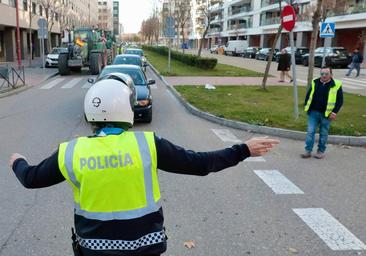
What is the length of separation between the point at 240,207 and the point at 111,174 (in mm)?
3335

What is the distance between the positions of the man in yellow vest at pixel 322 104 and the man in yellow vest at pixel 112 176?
226 inches

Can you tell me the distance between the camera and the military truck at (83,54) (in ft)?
76.2

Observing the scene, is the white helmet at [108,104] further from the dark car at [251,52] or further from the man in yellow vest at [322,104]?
the dark car at [251,52]

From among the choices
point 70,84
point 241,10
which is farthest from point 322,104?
point 241,10

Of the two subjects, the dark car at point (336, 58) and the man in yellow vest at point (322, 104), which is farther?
the dark car at point (336, 58)

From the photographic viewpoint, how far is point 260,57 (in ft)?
160

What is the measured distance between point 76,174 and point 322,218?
3579 mm

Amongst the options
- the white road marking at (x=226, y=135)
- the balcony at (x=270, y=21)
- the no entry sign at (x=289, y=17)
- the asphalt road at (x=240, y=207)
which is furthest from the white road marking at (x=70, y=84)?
the balcony at (x=270, y=21)

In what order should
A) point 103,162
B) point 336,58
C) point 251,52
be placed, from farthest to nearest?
point 251,52
point 336,58
point 103,162

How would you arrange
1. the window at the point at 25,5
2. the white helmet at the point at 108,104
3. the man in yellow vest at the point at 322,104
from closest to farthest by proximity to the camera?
1. the white helmet at the point at 108,104
2. the man in yellow vest at the point at 322,104
3. the window at the point at 25,5

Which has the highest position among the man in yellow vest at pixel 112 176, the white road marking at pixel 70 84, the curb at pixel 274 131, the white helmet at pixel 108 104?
the white helmet at pixel 108 104

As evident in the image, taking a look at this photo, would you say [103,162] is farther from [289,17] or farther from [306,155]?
[289,17]

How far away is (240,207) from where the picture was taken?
16.0 ft

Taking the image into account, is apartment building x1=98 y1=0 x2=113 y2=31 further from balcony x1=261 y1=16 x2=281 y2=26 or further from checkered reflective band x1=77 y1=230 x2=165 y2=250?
checkered reflective band x1=77 y1=230 x2=165 y2=250
